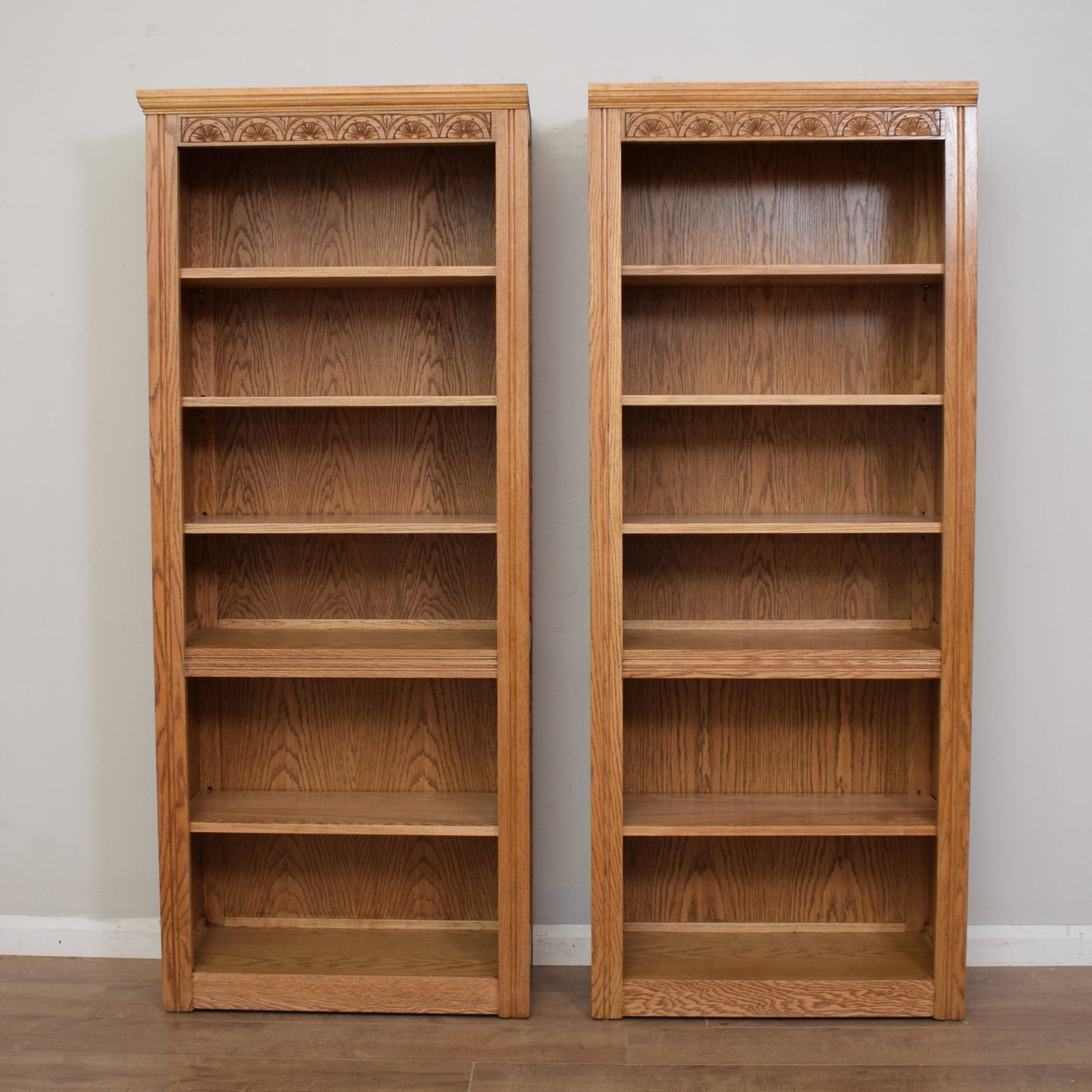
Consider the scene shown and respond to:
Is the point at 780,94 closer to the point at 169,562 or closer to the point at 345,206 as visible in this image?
the point at 345,206

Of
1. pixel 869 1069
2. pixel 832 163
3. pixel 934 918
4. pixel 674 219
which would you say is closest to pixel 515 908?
pixel 869 1069

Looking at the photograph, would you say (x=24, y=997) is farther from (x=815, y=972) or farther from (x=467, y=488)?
(x=815, y=972)

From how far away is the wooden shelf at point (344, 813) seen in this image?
217 cm

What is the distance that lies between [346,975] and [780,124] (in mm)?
2009

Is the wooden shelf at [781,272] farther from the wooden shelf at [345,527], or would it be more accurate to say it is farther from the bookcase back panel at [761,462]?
the wooden shelf at [345,527]

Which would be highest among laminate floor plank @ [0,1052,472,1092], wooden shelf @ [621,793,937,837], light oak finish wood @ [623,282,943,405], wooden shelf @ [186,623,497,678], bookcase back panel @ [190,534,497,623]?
light oak finish wood @ [623,282,943,405]

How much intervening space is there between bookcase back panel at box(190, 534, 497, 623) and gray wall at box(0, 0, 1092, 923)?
0.17 meters

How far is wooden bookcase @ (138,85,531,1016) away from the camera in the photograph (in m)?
2.09

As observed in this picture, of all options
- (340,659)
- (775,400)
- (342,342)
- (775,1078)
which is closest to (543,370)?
(342,342)

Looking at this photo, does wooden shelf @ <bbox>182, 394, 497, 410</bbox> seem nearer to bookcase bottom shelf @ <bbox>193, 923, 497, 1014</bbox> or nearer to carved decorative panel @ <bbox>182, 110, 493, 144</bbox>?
carved decorative panel @ <bbox>182, 110, 493, 144</bbox>

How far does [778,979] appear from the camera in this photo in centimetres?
215

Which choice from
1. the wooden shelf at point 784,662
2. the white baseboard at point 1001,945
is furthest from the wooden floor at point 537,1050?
the wooden shelf at point 784,662

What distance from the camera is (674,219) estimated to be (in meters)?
2.29

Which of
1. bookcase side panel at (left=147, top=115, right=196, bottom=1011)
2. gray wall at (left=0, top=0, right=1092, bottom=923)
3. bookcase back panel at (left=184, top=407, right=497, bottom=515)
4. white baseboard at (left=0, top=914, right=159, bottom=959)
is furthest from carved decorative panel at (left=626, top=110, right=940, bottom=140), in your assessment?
white baseboard at (left=0, top=914, right=159, bottom=959)
